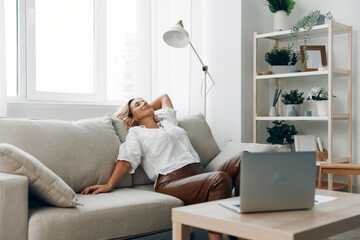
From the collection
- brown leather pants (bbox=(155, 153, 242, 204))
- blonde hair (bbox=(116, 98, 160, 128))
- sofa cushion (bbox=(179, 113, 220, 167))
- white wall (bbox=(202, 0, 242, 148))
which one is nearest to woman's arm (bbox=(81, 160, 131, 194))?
brown leather pants (bbox=(155, 153, 242, 204))

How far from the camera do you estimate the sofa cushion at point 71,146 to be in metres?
2.29

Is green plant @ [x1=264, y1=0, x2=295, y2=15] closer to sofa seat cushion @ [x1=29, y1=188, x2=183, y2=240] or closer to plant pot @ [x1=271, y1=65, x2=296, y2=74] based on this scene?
plant pot @ [x1=271, y1=65, x2=296, y2=74]

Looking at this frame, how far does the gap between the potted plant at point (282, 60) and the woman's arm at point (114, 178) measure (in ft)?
5.86

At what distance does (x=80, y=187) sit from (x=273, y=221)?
1.30 metres

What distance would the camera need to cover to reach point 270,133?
381 cm

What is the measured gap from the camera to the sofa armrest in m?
1.73

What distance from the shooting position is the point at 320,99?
3.47 metres

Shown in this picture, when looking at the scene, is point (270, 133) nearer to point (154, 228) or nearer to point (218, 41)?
point (218, 41)

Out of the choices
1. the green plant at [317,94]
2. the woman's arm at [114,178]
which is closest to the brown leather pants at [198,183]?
the woman's arm at [114,178]

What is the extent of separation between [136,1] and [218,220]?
2.56 meters

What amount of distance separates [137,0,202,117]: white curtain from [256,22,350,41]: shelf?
622mm

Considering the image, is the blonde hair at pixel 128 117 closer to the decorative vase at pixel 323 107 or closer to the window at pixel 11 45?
the window at pixel 11 45

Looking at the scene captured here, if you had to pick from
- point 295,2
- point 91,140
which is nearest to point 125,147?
point 91,140

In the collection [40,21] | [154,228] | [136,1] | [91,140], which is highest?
[136,1]
